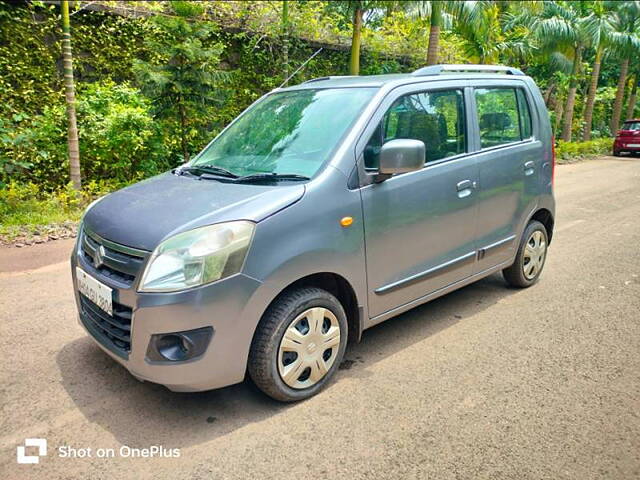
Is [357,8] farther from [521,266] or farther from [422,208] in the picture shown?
[422,208]

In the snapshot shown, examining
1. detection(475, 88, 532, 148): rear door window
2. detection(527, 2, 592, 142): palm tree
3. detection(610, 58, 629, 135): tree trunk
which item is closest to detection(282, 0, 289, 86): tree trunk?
detection(475, 88, 532, 148): rear door window

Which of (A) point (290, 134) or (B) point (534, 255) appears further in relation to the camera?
(B) point (534, 255)

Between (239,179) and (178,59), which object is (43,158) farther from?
(239,179)

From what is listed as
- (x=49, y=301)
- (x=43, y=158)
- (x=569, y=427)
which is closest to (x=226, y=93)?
(x=43, y=158)

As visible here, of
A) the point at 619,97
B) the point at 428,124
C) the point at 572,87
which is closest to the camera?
the point at 428,124

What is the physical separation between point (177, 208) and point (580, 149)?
1980 centimetres

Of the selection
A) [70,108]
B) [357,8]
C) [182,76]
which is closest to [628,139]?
[357,8]

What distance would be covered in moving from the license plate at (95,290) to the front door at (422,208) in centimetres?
156

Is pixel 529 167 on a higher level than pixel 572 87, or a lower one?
lower

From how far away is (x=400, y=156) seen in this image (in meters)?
3.20

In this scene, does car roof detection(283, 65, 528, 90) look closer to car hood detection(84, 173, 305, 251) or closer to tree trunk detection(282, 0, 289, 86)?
car hood detection(84, 173, 305, 251)

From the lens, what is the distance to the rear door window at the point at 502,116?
4215mm

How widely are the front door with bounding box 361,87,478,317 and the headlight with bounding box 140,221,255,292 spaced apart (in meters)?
0.96

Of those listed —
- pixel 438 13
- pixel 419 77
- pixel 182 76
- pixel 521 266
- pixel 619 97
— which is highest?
pixel 438 13
